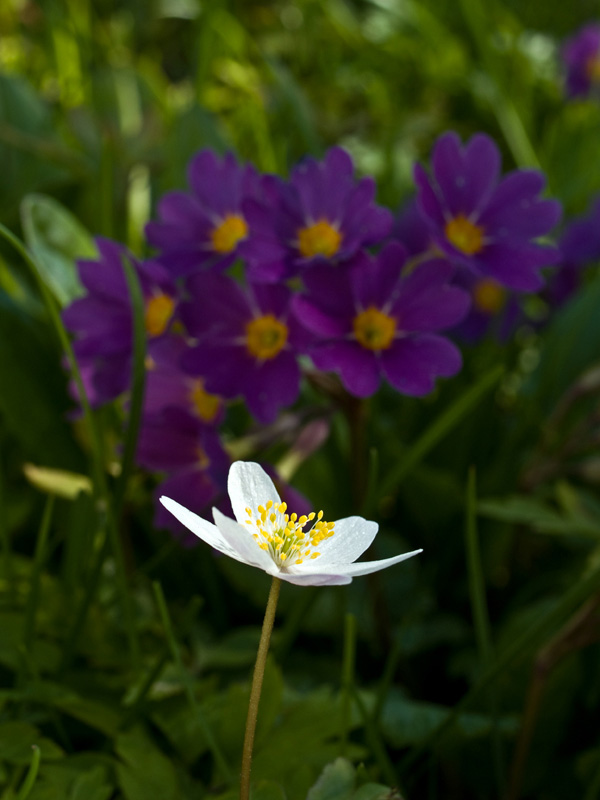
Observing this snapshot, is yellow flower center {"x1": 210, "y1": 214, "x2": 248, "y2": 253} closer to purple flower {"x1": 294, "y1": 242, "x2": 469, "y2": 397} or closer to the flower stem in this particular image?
purple flower {"x1": 294, "y1": 242, "x2": 469, "y2": 397}

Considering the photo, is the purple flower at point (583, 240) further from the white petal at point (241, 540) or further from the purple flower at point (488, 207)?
the white petal at point (241, 540)

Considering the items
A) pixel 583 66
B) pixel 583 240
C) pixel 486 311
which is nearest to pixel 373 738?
pixel 486 311

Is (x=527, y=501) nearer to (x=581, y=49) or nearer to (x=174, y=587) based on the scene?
(x=174, y=587)

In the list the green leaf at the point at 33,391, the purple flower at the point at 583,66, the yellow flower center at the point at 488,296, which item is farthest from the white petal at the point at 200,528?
A: the purple flower at the point at 583,66

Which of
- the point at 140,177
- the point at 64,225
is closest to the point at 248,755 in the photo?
the point at 64,225

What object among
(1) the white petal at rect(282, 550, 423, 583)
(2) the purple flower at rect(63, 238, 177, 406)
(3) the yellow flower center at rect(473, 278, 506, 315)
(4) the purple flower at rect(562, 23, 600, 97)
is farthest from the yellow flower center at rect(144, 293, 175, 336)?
(4) the purple flower at rect(562, 23, 600, 97)

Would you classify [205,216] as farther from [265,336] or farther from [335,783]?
[335,783]
